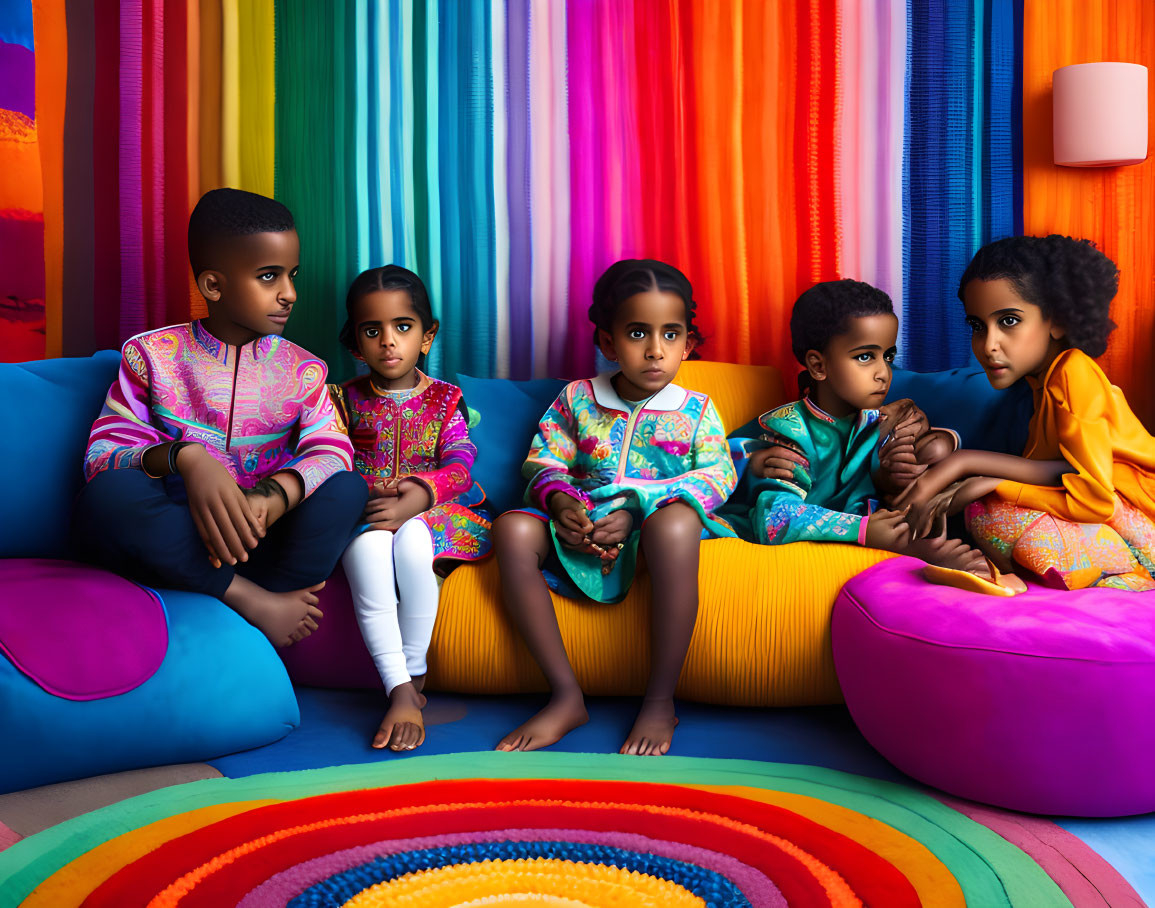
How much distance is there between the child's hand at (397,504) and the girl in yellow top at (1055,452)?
3.22 ft

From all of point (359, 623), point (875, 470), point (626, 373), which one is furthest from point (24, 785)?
point (875, 470)

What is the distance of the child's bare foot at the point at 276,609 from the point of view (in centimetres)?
167

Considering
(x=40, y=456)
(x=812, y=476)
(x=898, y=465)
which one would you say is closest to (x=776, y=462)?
(x=812, y=476)

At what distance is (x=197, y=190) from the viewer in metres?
2.54

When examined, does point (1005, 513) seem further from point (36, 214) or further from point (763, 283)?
point (36, 214)

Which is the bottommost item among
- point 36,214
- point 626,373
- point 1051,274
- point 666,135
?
point 626,373

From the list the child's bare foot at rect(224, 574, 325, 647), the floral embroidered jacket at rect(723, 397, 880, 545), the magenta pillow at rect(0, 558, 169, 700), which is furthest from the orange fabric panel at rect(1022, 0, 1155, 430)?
the magenta pillow at rect(0, 558, 169, 700)

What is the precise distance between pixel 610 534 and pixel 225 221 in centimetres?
102

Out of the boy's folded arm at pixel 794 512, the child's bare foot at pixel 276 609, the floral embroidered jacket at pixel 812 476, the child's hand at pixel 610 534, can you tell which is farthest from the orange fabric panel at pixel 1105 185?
the child's bare foot at pixel 276 609

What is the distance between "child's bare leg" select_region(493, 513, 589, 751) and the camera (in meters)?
1.61

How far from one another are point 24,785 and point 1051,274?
2032 millimetres

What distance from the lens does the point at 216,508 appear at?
1.56m

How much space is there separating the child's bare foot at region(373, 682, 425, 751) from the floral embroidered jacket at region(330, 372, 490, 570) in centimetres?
45

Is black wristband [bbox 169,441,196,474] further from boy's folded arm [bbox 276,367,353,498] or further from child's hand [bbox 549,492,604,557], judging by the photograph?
child's hand [bbox 549,492,604,557]
